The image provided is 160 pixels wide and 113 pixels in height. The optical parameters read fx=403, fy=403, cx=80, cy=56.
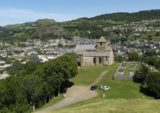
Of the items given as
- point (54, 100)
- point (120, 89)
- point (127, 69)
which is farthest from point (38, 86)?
point (127, 69)

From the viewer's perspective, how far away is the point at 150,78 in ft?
290

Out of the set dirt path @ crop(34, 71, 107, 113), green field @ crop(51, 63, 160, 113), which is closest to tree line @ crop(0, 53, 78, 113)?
dirt path @ crop(34, 71, 107, 113)

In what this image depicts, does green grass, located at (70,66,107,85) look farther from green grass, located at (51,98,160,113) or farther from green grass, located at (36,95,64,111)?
green grass, located at (51,98,160,113)

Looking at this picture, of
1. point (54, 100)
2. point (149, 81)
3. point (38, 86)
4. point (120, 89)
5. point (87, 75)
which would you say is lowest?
point (54, 100)

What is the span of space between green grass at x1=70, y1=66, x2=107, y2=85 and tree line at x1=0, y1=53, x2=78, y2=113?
433cm

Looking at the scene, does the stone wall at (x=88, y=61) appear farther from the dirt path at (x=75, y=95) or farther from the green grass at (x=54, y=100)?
the green grass at (x=54, y=100)

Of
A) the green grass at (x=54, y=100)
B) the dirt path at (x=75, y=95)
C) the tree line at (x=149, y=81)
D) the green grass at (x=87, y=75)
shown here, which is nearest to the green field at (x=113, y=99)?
the green grass at (x=87, y=75)

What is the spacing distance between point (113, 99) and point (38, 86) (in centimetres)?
2104

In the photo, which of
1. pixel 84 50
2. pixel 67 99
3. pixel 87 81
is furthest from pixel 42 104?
pixel 84 50

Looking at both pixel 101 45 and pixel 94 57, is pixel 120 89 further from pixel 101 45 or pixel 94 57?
pixel 101 45

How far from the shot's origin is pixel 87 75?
110m

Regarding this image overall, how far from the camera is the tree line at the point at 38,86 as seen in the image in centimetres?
7888

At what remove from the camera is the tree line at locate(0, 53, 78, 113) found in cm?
7888

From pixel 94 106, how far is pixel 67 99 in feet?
90.0
